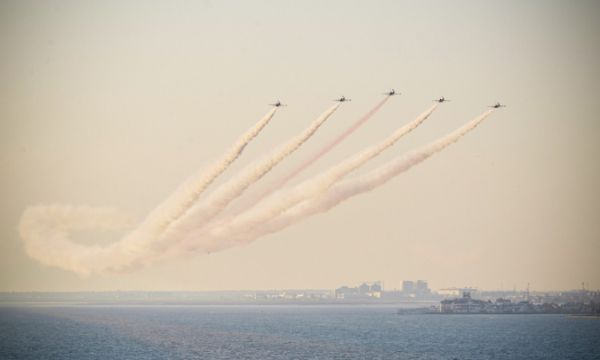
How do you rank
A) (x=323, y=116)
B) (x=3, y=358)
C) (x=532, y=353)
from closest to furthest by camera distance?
(x=323, y=116)
(x=3, y=358)
(x=532, y=353)

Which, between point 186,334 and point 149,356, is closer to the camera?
point 149,356

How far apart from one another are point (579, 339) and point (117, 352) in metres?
94.7

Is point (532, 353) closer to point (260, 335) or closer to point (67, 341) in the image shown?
point (260, 335)

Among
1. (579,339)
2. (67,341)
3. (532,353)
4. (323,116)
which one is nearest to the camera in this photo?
(323,116)

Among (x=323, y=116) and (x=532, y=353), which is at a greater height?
(x=323, y=116)

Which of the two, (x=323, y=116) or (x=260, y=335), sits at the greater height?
(x=323, y=116)

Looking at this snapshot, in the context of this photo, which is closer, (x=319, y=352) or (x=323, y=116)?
(x=323, y=116)

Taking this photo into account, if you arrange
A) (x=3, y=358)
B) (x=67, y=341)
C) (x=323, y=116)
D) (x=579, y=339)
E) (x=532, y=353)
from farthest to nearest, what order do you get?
(x=579, y=339) → (x=67, y=341) → (x=532, y=353) → (x=3, y=358) → (x=323, y=116)

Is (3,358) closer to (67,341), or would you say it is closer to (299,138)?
(67,341)

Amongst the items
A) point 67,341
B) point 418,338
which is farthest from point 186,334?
point 418,338

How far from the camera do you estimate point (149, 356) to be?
140 metres

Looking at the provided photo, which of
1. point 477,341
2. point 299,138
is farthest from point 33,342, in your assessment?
point 477,341

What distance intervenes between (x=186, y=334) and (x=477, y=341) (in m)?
59.8

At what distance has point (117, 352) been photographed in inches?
5837
